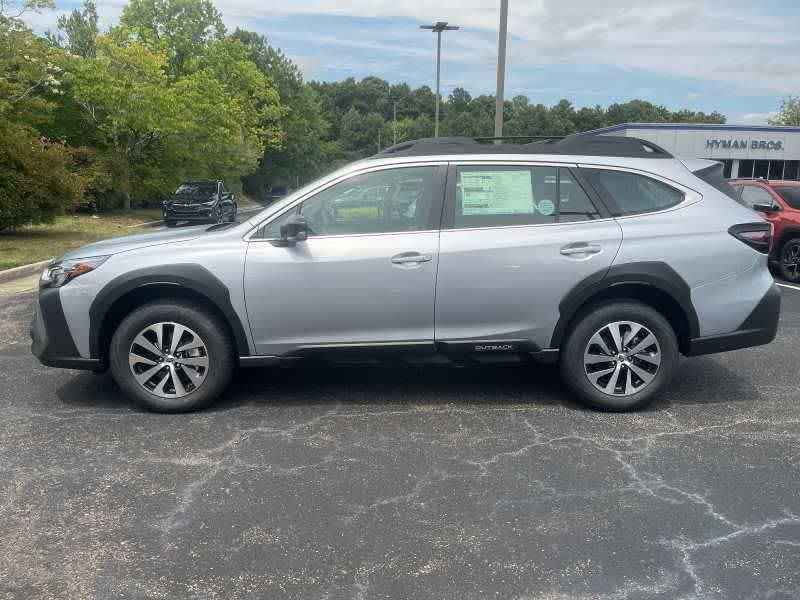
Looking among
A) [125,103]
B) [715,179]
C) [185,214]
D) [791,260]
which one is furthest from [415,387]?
[125,103]

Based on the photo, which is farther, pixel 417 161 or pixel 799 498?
pixel 417 161

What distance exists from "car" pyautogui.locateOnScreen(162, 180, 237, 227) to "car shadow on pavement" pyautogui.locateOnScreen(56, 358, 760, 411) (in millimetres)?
18453

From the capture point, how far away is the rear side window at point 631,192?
484 centimetres

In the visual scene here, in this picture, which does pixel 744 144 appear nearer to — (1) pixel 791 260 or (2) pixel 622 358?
(1) pixel 791 260

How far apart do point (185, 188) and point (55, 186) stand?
360 inches

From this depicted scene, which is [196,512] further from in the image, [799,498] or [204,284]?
[799,498]

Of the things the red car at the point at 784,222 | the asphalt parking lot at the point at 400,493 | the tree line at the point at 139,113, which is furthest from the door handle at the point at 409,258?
the tree line at the point at 139,113

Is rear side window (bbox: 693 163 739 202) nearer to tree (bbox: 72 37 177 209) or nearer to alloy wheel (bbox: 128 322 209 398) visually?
alloy wheel (bbox: 128 322 209 398)

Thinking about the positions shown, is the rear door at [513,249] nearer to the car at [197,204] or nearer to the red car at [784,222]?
the red car at [784,222]

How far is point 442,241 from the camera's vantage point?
15.2 feet

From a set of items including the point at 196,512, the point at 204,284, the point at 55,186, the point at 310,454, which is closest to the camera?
the point at 196,512

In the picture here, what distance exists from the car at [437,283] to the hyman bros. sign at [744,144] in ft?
146

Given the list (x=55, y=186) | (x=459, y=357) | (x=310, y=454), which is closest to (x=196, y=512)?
(x=310, y=454)

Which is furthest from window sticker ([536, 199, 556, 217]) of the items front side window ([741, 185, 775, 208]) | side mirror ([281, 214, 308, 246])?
front side window ([741, 185, 775, 208])
